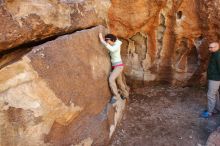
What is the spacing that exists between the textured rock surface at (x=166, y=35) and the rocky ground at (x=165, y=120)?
1.46 feet

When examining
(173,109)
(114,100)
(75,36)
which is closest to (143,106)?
(173,109)

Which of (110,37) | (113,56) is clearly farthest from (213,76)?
(110,37)

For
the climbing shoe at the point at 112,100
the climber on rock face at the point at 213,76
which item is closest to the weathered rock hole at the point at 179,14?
the climber on rock face at the point at 213,76

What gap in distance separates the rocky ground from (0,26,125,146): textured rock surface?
1.93 ft

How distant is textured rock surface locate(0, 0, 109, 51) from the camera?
13.2ft

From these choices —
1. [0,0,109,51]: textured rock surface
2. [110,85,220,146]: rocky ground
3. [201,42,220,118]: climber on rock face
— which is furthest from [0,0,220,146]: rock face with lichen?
[201,42,220,118]: climber on rock face

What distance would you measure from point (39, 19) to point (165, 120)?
3064mm

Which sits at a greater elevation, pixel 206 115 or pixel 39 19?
pixel 39 19

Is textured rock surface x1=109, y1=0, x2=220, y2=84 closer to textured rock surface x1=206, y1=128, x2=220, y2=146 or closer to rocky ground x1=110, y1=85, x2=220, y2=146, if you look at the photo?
rocky ground x1=110, y1=85, x2=220, y2=146

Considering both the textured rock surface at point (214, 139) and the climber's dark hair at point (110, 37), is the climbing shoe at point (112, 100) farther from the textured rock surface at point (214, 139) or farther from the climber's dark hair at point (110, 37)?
the textured rock surface at point (214, 139)

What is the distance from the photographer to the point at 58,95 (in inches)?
171

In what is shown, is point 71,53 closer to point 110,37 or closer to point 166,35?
point 110,37

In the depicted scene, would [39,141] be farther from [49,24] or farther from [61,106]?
[49,24]

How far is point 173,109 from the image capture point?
6363 millimetres
